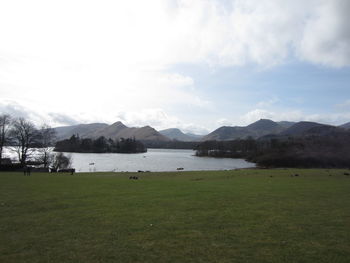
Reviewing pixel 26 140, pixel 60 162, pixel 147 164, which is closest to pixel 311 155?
pixel 147 164

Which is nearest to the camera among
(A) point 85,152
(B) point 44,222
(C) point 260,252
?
(C) point 260,252

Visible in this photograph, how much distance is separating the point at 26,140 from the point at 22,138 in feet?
3.08

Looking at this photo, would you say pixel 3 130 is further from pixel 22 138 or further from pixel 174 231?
pixel 174 231

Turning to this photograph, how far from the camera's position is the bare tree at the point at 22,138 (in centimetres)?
5375

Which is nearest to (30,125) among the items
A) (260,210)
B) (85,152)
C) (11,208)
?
(11,208)

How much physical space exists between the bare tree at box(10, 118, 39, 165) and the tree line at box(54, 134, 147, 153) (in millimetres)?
86642

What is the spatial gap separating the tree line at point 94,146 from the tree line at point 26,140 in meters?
83.2

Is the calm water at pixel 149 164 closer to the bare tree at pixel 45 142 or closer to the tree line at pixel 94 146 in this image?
the bare tree at pixel 45 142

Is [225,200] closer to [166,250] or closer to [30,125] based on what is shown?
[166,250]

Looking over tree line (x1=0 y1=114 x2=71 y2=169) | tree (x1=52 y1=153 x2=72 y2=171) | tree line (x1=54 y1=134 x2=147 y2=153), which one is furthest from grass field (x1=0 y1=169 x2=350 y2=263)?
tree line (x1=54 y1=134 x2=147 y2=153)

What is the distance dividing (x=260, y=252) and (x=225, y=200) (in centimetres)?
722

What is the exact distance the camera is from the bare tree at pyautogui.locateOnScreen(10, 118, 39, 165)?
5375cm

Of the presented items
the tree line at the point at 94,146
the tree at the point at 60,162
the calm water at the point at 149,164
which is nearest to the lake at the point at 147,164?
the calm water at the point at 149,164

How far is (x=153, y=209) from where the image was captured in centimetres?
1148
